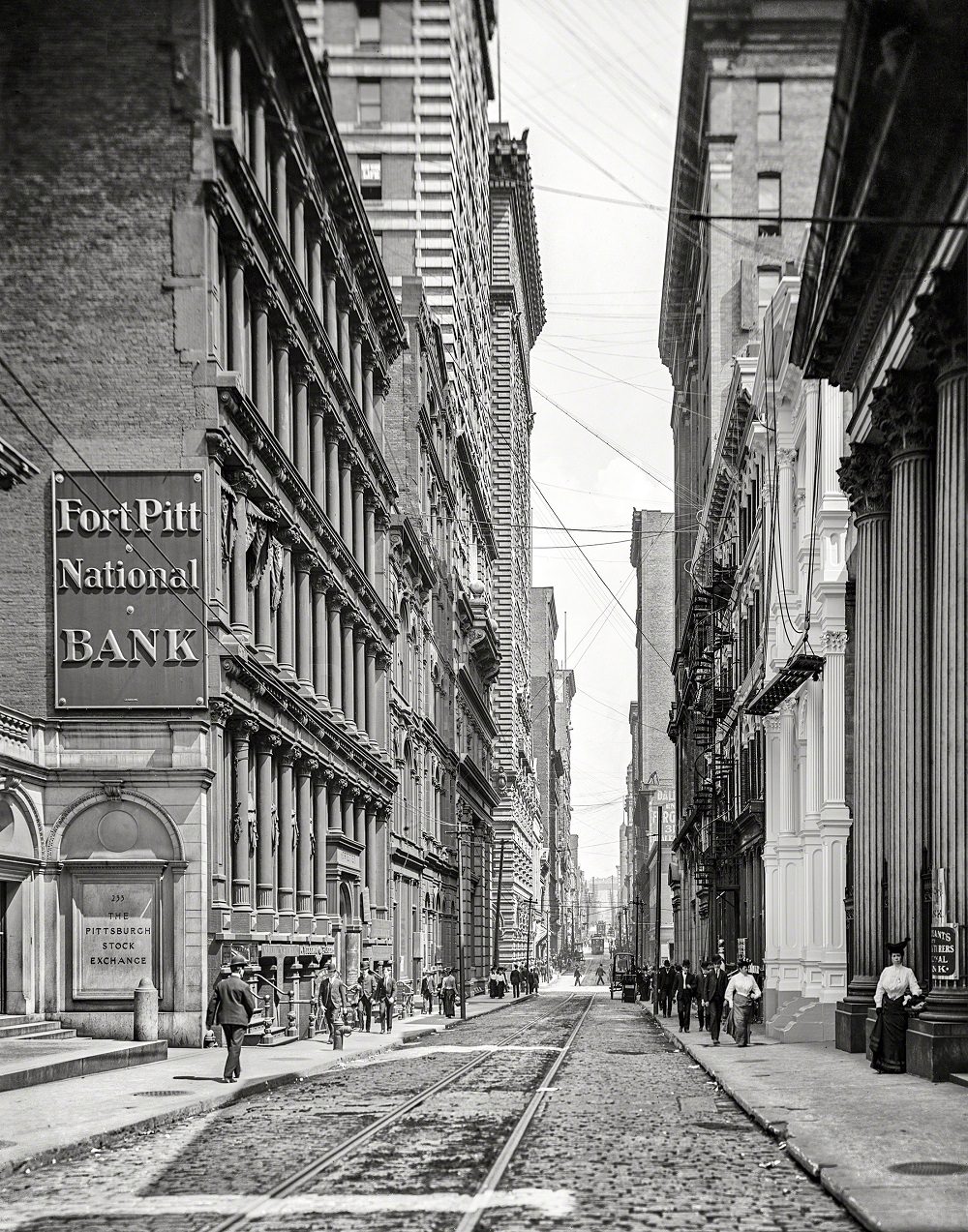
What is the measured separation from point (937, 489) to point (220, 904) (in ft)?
55.0

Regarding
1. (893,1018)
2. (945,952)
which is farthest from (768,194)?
(893,1018)

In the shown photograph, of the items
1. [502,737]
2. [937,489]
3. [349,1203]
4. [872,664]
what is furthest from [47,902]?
[502,737]

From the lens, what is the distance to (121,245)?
31.6m

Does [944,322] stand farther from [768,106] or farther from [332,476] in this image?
[332,476]

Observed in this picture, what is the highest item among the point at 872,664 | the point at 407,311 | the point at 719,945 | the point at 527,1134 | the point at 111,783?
the point at 407,311

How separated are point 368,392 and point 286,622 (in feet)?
55.4

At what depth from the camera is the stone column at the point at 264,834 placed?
37650 millimetres

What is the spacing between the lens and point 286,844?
40.6 meters

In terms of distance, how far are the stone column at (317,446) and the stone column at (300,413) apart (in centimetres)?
138

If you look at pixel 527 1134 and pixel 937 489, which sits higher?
pixel 937 489

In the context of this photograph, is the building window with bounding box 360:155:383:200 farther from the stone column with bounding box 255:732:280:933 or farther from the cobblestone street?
the stone column with bounding box 255:732:280:933

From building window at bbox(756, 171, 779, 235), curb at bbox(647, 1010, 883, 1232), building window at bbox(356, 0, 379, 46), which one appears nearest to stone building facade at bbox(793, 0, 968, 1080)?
curb at bbox(647, 1010, 883, 1232)

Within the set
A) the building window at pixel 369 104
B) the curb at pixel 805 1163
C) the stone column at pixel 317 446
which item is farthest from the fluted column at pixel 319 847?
the building window at pixel 369 104

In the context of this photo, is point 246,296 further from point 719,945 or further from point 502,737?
point 502,737
